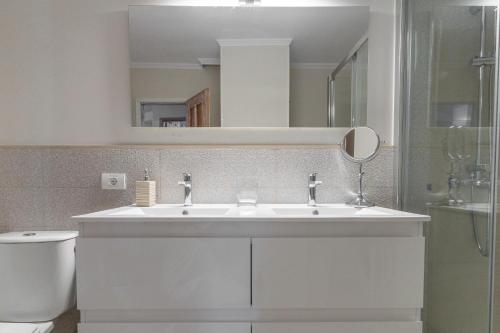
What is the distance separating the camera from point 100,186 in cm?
152

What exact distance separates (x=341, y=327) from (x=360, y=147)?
2.76ft

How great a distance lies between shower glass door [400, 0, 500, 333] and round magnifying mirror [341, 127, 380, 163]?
0.16 m

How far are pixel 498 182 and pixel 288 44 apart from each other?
3.58ft

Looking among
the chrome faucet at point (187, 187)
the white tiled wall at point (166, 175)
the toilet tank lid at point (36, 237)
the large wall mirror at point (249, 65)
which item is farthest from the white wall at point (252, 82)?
the toilet tank lid at point (36, 237)

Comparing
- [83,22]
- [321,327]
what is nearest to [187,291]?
[321,327]

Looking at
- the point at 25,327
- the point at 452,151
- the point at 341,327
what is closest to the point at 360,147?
the point at 452,151

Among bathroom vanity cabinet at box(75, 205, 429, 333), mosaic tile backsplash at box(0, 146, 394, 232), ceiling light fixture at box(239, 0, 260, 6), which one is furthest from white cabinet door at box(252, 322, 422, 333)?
ceiling light fixture at box(239, 0, 260, 6)

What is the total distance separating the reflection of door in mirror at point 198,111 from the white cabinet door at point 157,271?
689mm

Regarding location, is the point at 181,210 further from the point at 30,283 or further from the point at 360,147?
the point at 360,147

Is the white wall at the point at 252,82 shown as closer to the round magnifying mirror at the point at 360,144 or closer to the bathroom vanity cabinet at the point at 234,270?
the round magnifying mirror at the point at 360,144

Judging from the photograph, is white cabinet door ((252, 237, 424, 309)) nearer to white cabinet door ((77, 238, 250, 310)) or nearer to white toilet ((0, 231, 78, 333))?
white cabinet door ((77, 238, 250, 310))

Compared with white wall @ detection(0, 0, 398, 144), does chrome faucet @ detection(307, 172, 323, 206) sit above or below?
below

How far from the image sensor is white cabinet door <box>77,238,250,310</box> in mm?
1055

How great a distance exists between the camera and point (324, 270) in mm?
1060
